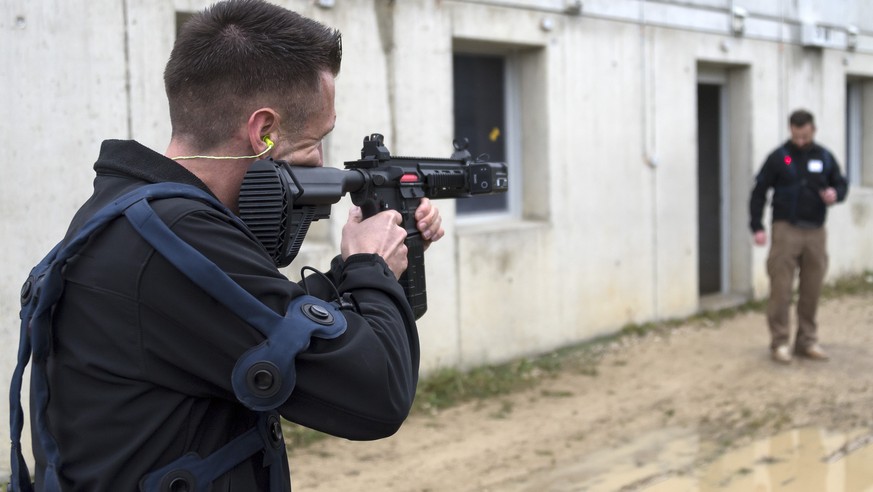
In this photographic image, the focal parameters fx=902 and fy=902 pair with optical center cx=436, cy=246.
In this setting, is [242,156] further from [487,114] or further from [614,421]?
[487,114]

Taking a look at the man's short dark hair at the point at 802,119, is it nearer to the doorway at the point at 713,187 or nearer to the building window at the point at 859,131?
the doorway at the point at 713,187

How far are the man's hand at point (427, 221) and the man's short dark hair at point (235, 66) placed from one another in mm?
656

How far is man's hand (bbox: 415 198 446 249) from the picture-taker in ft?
7.95

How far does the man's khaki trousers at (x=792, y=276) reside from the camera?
304 inches

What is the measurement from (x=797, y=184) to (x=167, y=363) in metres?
7.18

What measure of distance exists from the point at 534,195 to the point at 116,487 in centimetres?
685

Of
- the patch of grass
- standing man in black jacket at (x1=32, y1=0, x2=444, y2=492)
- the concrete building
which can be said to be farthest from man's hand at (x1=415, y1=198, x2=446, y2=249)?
the patch of grass

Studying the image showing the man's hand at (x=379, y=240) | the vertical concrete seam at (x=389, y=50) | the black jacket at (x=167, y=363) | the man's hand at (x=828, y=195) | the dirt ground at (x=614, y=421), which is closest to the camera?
the black jacket at (x=167, y=363)

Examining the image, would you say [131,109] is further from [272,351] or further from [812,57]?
[812,57]

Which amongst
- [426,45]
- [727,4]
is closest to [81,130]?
[426,45]

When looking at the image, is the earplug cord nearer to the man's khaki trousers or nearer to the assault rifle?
the assault rifle

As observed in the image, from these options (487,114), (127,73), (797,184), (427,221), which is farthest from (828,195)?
(427,221)

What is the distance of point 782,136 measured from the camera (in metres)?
10.9

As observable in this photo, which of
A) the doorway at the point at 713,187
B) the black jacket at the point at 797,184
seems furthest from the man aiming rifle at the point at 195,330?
the doorway at the point at 713,187
